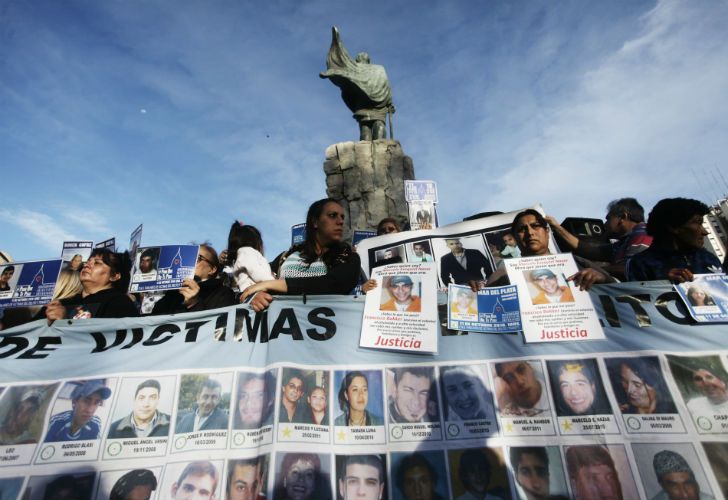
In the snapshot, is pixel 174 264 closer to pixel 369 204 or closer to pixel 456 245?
pixel 456 245

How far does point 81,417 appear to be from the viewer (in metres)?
1.98

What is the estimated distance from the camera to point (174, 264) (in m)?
2.99

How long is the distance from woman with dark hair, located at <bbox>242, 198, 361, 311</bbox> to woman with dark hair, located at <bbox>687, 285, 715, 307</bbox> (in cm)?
192

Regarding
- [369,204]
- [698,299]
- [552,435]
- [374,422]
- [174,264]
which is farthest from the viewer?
[369,204]

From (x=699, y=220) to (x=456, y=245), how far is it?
1.55 metres

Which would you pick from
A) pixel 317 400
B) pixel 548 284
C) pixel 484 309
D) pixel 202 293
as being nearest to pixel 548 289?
pixel 548 284

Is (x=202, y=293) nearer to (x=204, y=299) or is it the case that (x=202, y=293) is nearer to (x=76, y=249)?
(x=204, y=299)

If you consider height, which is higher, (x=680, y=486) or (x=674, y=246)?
(x=674, y=246)

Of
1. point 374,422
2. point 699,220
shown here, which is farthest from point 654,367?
point 374,422

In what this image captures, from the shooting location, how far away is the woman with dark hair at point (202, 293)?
2.88 meters

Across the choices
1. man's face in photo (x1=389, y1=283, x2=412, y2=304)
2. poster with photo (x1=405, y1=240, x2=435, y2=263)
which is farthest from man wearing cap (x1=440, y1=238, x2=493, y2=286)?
man's face in photo (x1=389, y1=283, x2=412, y2=304)

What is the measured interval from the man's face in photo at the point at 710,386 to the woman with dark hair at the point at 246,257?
249 centimetres

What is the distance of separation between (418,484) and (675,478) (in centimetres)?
102

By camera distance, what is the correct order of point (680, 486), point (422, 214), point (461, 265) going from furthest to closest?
point (422, 214) < point (461, 265) < point (680, 486)
